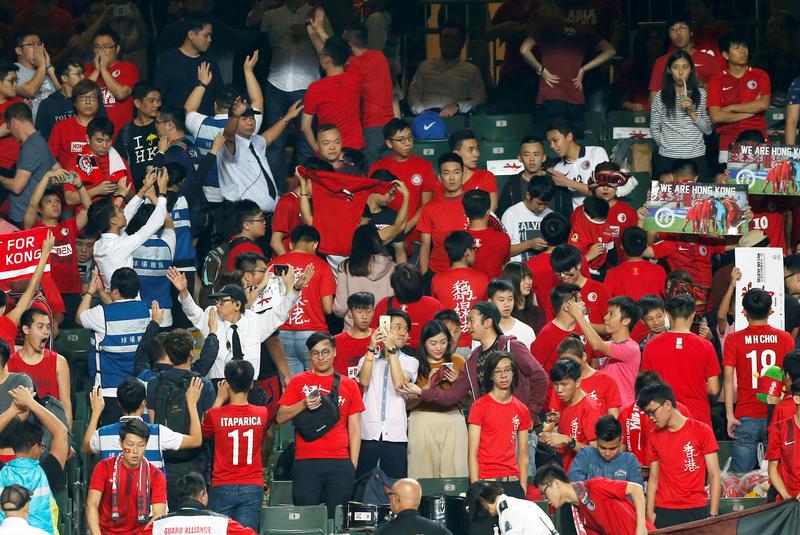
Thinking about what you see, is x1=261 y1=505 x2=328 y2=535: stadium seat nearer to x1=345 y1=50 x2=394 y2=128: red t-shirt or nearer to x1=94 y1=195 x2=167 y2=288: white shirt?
x1=94 y1=195 x2=167 y2=288: white shirt

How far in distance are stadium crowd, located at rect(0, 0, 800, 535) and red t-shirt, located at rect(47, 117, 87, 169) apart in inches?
1.0

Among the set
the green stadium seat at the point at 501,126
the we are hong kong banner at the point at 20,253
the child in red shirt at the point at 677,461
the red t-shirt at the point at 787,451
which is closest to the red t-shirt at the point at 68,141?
the we are hong kong banner at the point at 20,253

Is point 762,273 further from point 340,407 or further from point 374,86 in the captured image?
point 374,86

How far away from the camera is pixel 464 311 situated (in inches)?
546

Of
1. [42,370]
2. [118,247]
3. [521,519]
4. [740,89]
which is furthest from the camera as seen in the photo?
[740,89]

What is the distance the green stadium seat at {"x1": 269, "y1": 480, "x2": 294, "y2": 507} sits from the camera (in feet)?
40.1

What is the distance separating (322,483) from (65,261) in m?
3.92

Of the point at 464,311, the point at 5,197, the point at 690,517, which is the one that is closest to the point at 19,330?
the point at 5,197

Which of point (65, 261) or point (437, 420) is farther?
point (65, 261)

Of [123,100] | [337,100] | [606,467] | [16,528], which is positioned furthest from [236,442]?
[123,100]

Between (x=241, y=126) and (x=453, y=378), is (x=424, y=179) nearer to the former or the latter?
(x=241, y=126)

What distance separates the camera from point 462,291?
13875mm

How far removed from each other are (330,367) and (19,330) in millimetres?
2936

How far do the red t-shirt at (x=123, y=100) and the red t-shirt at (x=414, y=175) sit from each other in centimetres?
266
